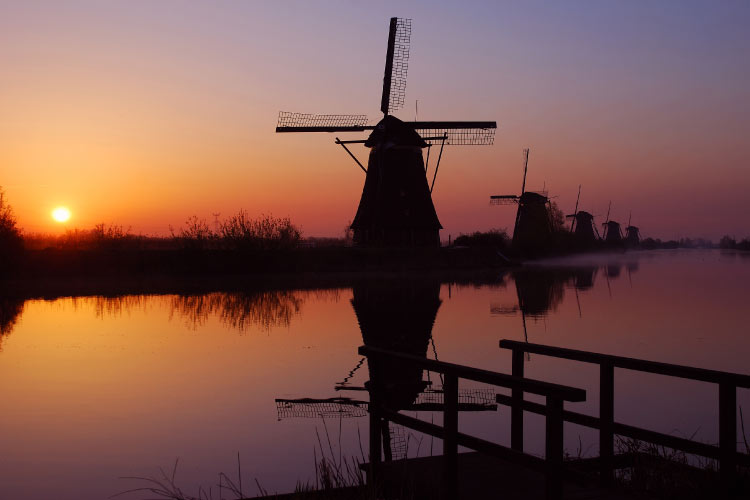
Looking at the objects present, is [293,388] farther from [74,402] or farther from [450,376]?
Answer: [450,376]

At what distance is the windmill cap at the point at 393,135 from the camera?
3666cm

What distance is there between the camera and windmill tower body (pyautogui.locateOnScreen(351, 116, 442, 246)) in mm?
36875

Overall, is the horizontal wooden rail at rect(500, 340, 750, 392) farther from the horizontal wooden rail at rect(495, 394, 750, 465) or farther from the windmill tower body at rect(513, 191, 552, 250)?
the windmill tower body at rect(513, 191, 552, 250)

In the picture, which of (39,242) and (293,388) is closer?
(293,388)

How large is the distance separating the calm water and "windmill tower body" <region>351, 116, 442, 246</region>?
10.1m

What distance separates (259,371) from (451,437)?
8.30 m

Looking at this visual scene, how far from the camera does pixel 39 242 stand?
133 feet

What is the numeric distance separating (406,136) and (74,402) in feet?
90.9

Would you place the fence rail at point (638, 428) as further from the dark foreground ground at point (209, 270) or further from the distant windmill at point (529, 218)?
the distant windmill at point (529, 218)

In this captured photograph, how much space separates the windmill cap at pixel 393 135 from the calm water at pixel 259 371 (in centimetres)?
1062

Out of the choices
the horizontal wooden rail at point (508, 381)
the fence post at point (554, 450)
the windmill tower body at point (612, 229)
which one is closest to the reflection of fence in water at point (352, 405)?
the horizontal wooden rail at point (508, 381)

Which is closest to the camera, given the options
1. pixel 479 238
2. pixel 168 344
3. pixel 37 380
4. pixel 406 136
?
pixel 37 380

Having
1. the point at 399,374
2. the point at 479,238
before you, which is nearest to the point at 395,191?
the point at 479,238

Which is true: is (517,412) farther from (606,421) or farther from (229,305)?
(229,305)
